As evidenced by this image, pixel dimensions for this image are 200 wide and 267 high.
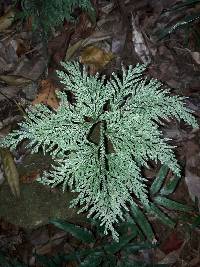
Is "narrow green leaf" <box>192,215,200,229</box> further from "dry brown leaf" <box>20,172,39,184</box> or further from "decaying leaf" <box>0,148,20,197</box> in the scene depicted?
"decaying leaf" <box>0,148,20,197</box>

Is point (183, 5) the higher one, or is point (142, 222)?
point (183, 5)

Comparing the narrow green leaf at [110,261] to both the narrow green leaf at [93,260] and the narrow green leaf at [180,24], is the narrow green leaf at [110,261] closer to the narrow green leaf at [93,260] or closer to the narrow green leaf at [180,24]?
the narrow green leaf at [93,260]

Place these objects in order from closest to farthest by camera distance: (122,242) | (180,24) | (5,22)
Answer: (122,242) → (180,24) → (5,22)

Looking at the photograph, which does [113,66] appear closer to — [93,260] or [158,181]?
[158,181]

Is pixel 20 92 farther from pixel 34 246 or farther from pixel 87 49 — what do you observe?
pixel 34 246

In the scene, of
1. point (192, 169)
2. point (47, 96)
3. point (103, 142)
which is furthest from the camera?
point (47, 96)

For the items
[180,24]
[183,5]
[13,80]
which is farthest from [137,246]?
[183,5]

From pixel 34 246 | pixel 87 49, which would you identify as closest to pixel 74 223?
pixel 34 246
